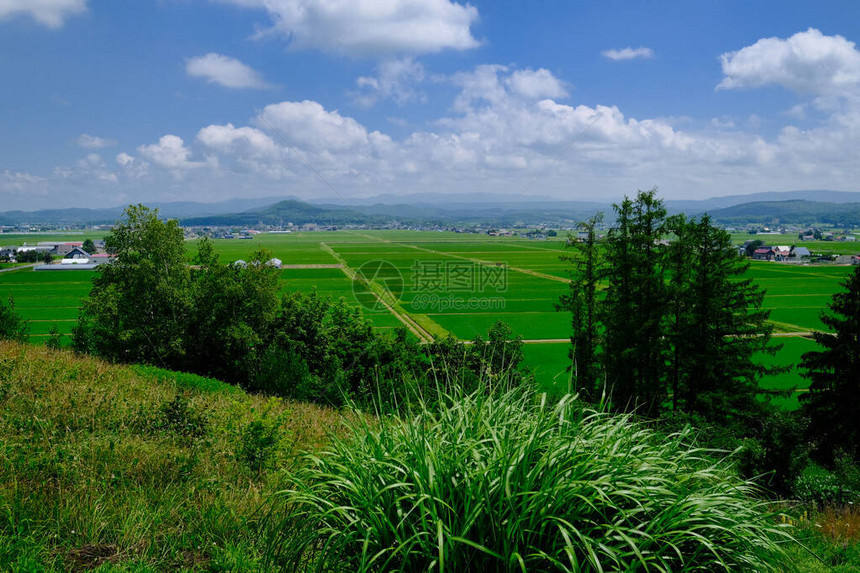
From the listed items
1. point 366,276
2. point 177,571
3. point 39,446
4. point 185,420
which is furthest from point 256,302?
point 366,276

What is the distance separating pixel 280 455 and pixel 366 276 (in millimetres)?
82453

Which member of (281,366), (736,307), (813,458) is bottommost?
(813,458)

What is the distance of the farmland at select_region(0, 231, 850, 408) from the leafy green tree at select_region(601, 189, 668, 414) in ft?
14.8

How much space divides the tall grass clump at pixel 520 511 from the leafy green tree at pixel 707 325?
26.5m

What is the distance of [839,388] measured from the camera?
77.7 ft

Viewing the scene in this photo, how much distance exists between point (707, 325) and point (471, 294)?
4629cm

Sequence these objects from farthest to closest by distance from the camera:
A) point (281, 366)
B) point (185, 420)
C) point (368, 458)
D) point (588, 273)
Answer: point (588, 273) < point (281, 366) < point (185, 420) < point (368, 458)

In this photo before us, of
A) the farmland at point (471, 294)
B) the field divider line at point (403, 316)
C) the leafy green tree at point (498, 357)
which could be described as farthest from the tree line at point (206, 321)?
the field divider line at point (403, 316)

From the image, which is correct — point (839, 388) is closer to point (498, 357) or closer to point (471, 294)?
point (498, 357)

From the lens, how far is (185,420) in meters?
7.84

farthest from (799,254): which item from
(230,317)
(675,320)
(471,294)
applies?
(230,317)

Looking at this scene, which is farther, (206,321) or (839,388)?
(206,321)

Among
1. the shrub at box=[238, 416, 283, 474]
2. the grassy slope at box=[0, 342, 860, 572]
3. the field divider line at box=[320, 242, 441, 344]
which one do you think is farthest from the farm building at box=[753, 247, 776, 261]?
the shrub at box=[238, 416, 283, 474]

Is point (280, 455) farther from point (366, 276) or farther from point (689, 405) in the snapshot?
point (366, 276)
